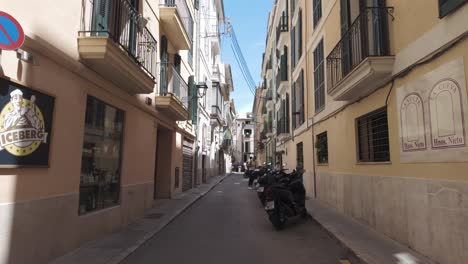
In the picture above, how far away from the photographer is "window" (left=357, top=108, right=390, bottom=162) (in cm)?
738

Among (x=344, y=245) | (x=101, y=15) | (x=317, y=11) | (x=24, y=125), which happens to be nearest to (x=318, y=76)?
(x=317, y=11)

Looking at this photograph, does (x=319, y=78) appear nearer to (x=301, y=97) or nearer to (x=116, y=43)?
(x=301, y=97)

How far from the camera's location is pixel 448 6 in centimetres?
475

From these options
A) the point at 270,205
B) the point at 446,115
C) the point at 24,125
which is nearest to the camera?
the point at 24,125

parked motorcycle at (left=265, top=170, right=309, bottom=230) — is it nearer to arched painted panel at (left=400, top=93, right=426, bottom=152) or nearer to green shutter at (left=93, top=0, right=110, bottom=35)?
arched painted panel at (left=400, top=93, right=426, bottom=152)

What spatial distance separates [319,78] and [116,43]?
838 centimetres

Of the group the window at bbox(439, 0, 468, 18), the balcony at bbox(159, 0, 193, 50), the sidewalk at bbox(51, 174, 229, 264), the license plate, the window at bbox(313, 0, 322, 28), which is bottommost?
the sidewalk at bbox(51, 174, 229, 264)

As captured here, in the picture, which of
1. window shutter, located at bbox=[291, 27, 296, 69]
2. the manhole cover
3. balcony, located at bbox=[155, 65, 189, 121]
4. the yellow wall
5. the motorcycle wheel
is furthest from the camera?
window shutter, located at bbox=[291, 27, 296, 69]

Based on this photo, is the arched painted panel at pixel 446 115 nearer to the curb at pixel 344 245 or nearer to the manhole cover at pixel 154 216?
the curb at pixel 344 245

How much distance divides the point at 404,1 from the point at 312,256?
5025 millimetres

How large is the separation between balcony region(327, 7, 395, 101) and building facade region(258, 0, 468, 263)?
2cm

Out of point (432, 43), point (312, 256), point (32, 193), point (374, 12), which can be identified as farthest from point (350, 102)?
point (32, 193)

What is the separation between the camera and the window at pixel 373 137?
7375mm

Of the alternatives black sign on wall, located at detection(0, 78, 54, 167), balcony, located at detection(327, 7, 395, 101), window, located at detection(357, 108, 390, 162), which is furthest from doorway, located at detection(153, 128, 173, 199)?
black sign on wall, located at detection(0, 78, 54, 167)
